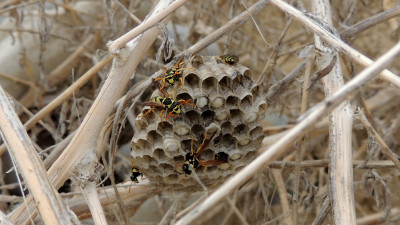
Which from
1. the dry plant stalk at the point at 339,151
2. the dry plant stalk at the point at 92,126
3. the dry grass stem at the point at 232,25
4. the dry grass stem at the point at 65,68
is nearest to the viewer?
the dry plant stalk at the point at 339,151

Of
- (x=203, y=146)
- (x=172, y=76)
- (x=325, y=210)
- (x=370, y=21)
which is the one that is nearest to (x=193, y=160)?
(x=203, y=146)

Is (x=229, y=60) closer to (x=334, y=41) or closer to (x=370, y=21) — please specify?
(x=334, y=41)

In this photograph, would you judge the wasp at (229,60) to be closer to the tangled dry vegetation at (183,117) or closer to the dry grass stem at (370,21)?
the tangled dry vegetation at (183,117)

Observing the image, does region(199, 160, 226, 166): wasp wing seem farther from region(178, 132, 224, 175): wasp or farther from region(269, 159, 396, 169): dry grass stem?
region(269, 159, 396, 169): dry grass stem

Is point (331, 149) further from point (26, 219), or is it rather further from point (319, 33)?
point (26, 219)

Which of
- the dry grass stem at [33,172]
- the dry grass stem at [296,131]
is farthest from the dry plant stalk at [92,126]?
the dry grass stem at [296,131]

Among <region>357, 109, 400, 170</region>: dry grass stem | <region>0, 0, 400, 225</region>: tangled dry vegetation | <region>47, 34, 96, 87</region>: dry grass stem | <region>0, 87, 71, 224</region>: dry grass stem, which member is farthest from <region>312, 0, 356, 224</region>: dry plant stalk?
<region>47, 34, 96, 87</region>: dry grass stem

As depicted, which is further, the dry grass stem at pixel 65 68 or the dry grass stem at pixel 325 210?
the dry grass stem at pixel 65 68

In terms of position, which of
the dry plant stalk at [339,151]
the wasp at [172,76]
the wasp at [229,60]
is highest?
the wasp at [229,60]
